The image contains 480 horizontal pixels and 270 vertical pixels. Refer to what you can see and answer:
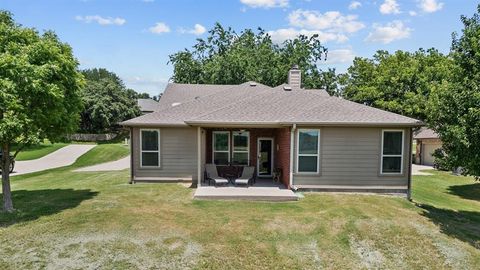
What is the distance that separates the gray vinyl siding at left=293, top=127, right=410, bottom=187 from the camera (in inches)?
460

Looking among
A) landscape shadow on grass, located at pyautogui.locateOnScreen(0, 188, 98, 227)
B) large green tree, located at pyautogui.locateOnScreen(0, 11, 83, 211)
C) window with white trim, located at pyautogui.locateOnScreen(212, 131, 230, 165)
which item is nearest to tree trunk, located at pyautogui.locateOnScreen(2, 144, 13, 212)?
large green tree, located at pyautogui.locateOnScreen(0, 11, 83, 211)

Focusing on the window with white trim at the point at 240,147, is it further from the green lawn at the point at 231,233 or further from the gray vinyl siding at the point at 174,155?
the green lawn at the point at 231,233

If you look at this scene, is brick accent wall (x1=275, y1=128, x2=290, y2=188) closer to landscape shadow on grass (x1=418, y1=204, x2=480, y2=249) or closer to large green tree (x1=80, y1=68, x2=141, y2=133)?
landscape shadow on grass (x1=418, y1=204, x2=480, y2=249)

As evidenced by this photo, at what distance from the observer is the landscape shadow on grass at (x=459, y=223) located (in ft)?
27.5

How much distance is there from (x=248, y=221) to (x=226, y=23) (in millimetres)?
36258

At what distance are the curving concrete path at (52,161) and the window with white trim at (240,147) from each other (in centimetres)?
1453

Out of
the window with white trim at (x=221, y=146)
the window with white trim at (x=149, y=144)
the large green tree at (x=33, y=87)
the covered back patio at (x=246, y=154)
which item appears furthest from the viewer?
the window with white trim at (x=221, y=146)

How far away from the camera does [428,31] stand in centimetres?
1616

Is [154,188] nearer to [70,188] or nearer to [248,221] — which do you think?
[70,188]

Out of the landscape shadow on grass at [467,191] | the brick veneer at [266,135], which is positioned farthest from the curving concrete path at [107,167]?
the landscape shadow on grass at [467,191]

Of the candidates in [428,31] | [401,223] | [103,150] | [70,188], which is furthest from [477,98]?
[103,150]

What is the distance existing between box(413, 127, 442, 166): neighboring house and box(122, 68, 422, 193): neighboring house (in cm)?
1916

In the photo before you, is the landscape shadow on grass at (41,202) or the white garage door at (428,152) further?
the white garage door at (428,152)

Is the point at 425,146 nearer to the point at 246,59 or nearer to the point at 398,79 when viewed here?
the point at 398,79
